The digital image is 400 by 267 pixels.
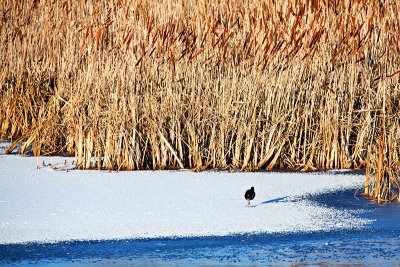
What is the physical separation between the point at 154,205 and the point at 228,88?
2.16m

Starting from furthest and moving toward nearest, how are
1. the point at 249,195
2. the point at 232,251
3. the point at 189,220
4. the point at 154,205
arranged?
the point at 154,205
the point at 249,195
the point at 189,220
the point at 232,251

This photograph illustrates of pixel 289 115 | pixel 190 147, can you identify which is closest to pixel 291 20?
pixel 289 115

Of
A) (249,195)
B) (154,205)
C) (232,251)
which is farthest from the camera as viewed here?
(154,205)

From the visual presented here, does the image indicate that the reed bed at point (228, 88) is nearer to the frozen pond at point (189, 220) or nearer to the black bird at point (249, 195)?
the frozen pond at point (189, 220)

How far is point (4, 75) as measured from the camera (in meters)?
10.3

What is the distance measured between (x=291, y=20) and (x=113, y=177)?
266cm

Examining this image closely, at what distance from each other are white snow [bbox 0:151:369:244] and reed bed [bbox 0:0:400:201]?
0.45 m

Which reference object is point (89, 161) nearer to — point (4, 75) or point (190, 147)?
point (190, 147)

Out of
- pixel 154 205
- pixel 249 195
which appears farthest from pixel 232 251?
pixel 154 205

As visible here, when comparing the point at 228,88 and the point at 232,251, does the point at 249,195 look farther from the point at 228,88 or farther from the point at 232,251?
the point at 228,88

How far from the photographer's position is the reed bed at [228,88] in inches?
325

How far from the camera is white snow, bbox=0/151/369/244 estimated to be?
19.2ft

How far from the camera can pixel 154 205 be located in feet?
21.5

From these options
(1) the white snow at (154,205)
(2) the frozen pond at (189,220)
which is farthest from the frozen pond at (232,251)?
(1) the white snow at (154,205)
